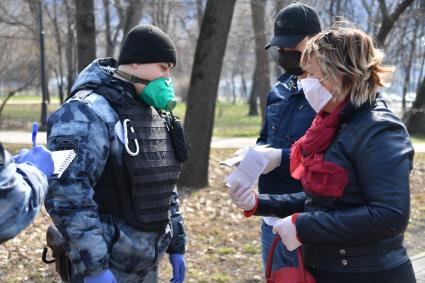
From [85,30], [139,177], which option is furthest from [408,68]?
[139,177]

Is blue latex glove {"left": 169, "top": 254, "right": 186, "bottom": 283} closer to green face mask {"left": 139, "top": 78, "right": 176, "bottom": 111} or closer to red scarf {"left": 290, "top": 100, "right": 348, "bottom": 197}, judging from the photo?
green face mask {"left": 139, "top": 78, "right": 176, "bottom": 111}

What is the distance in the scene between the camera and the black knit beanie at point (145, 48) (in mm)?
2943

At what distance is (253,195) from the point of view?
278 centimetres

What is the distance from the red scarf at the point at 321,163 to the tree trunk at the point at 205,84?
6.15 m

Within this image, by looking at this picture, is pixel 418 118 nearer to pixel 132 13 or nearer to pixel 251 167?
pixel 132 13

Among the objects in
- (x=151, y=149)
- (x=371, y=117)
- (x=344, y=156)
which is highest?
(x=371, y=117)

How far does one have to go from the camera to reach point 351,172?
2.24 metres

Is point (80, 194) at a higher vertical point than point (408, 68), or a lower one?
higher

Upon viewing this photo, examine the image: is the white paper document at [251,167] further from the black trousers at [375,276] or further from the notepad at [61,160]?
the notepad at [61,160]

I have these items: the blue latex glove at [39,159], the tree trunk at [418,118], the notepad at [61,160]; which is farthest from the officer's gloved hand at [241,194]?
the tree trunk at [418,118]

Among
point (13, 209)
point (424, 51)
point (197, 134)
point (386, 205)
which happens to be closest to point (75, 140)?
point (13, 209)

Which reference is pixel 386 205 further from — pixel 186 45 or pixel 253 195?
pixel 186 45

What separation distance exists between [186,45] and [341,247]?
28860 millimetres

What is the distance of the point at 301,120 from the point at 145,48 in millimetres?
976
